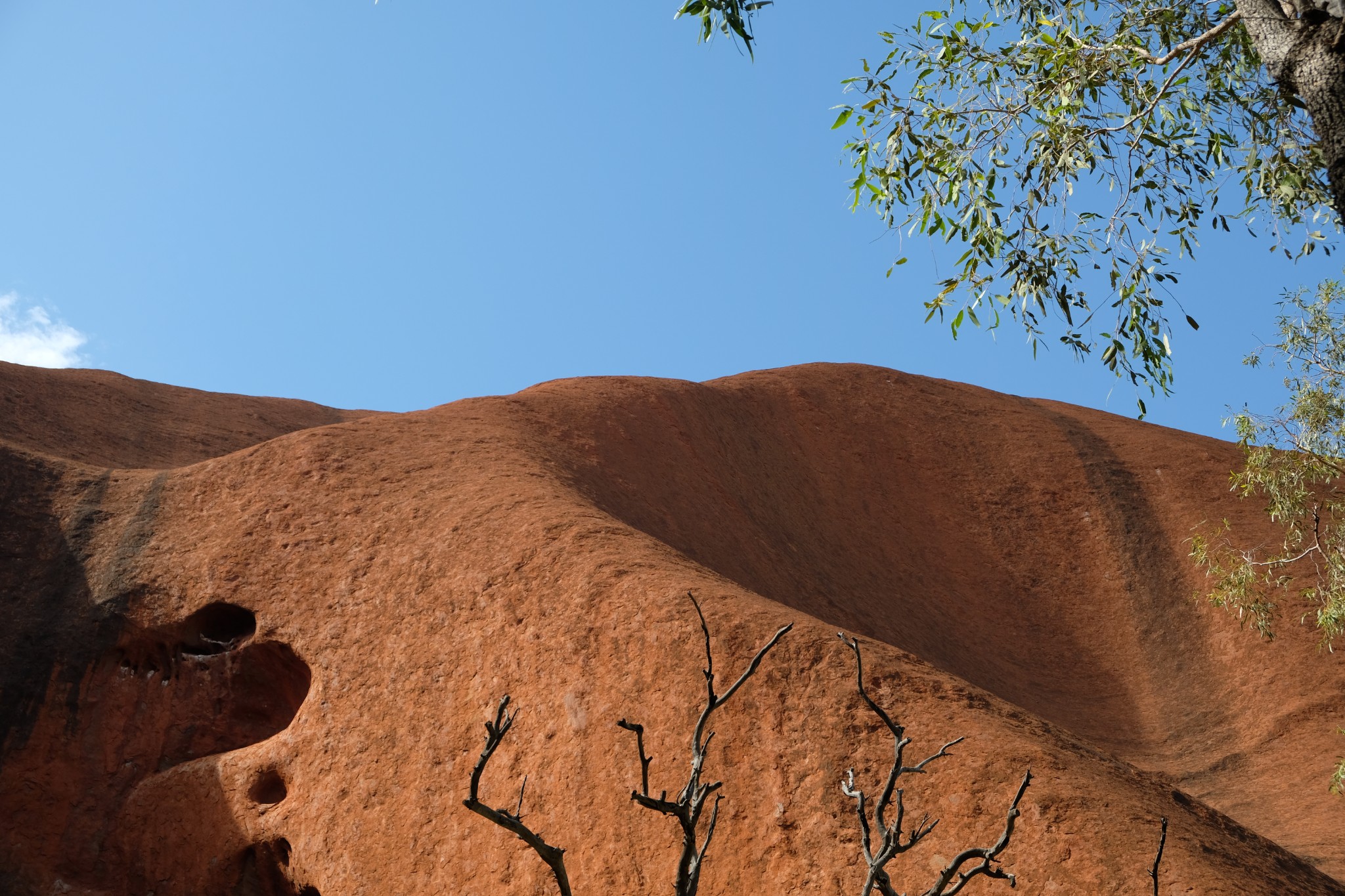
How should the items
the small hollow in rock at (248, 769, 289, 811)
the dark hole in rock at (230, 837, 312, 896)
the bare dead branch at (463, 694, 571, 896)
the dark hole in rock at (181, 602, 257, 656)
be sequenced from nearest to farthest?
Result: 1. the bare dead branch at (463, 694, 571, 896)
2. the dark hole in rock at (230, 837, 312, 896)
3. the small hollow in rock at (248, 769, 289, 811)
4. the dark hole in rock at (181, 602, 257, 656)

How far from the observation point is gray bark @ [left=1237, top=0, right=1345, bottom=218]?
5664mm

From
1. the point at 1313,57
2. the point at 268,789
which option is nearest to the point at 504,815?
the point at 1313,57

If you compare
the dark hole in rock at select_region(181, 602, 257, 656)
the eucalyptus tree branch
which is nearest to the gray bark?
the eucalyptus tree branch

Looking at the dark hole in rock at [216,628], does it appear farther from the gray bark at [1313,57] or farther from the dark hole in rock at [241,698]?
the gray bark at [1313,57]

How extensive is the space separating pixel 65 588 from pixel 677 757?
8063mm

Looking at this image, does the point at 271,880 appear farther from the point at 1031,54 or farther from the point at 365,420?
the point at 1031,54

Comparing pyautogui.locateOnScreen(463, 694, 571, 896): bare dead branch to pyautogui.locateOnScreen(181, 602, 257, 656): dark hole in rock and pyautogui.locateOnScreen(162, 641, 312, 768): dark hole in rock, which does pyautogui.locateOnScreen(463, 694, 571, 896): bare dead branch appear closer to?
pyautogui.locateOnScreen(162, 641, 312, 768): dark hole in rock

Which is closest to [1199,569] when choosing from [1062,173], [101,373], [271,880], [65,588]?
[1062,173]

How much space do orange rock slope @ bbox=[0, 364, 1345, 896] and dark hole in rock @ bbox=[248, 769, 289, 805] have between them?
0.03 meters

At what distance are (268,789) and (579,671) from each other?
3.70 m

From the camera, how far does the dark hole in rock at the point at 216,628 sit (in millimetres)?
12531

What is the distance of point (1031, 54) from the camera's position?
9.41 meters

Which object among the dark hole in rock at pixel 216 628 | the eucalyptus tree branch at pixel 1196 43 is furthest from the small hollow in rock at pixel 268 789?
the eucalyptus tree branch at pixel 1196 43

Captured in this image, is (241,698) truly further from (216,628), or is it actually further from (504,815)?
(504,815)
